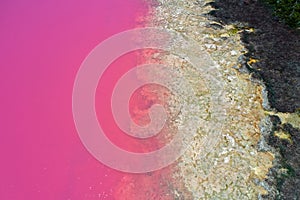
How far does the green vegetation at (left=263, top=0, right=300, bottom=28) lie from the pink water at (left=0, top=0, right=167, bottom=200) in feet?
13.7

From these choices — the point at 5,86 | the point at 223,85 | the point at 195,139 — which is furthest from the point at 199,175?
the point at 5,86

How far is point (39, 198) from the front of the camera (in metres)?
7.48

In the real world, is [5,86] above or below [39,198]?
above

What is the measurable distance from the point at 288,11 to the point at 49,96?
24.7 ft

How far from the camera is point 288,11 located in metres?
11.2

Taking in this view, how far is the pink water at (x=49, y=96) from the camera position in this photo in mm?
7746

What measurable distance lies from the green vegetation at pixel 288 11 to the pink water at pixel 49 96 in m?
4.18

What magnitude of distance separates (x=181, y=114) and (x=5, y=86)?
4752mm

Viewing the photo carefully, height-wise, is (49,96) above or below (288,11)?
above

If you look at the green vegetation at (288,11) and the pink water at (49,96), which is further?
the green vegetation at (288,11)

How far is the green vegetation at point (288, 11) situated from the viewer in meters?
11.0

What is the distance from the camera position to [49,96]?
31.2 feet

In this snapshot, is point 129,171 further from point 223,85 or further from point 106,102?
point 223,85

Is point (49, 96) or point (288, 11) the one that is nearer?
point (49, 96)
